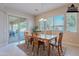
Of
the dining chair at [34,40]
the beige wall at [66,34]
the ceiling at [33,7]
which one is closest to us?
the ceiling at [33,7]

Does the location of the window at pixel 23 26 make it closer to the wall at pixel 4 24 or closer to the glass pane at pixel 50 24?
the wall at pixel 4 24

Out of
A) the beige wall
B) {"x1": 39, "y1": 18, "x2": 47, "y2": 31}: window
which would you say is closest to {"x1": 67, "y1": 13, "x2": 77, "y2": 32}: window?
the beige wall

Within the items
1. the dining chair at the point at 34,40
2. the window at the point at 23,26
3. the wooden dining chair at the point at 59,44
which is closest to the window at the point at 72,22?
the wooden dining chair at the point at 59,44

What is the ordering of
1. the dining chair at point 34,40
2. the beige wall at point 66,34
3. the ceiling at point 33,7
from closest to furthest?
the ceiling at point 33,7 < the beige wall at point 66,34 < the dining chair at point 34,40

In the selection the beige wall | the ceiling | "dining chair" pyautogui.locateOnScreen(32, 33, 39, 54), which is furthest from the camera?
"dining chair" pyautogui.locateOnScreen(32, 33, 39, 54)

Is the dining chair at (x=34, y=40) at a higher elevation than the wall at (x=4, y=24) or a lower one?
lower

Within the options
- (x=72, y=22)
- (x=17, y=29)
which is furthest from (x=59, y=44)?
(x=17, y=29)

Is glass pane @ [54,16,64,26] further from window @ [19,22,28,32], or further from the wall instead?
the wall

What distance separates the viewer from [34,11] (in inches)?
103

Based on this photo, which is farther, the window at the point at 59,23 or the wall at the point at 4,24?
the window at the point at 59,23

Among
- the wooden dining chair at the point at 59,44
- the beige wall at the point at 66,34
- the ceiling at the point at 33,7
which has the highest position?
the ceiling at the point at 33,7

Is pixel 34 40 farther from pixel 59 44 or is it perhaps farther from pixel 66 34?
pixel 66 34

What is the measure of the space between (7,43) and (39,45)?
0.83 meters

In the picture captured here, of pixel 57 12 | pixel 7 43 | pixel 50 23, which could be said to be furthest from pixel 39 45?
pixel 57 12
